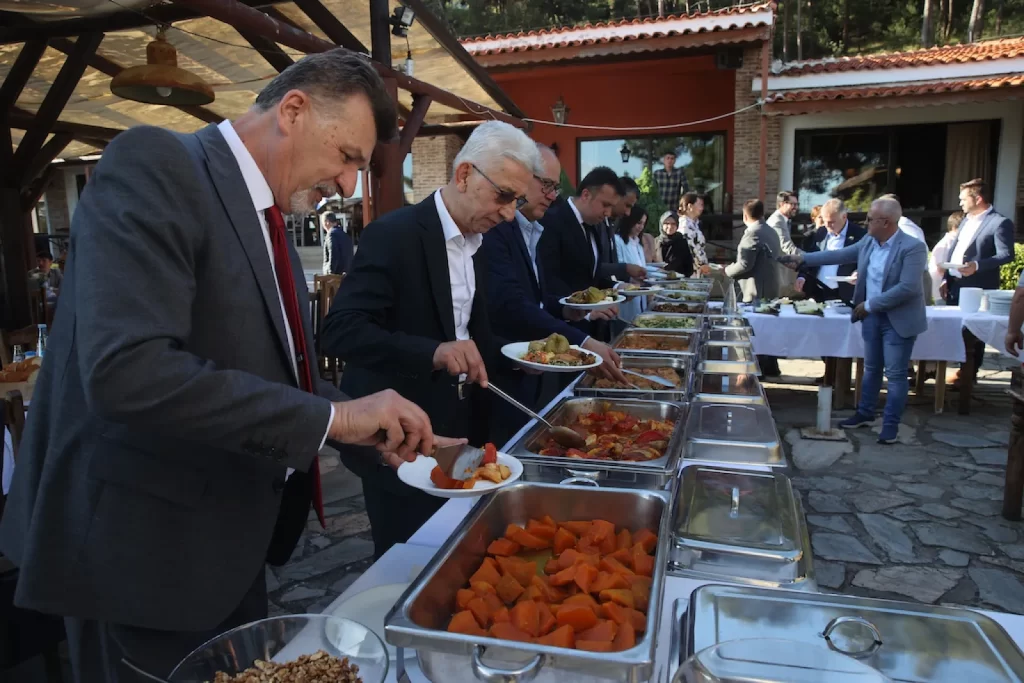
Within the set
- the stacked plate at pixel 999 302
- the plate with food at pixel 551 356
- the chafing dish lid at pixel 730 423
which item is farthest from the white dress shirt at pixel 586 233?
the stacked plate at pixel 999 302

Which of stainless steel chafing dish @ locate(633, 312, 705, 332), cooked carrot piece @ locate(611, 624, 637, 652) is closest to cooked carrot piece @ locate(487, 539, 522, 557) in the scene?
cooked carrot piece @ locate(611, 624, 637, 652)

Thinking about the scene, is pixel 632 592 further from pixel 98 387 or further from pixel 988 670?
pixel 98 387

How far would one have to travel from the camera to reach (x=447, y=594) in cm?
103

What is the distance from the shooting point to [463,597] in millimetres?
1007

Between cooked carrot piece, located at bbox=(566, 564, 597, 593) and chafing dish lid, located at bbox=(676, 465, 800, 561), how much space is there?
0.28m

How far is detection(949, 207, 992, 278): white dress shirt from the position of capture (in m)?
5.68

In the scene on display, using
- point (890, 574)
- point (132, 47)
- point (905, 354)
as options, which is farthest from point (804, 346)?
point (132, 47)

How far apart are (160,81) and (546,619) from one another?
380 cm

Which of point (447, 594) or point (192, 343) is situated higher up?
point (192, 343)

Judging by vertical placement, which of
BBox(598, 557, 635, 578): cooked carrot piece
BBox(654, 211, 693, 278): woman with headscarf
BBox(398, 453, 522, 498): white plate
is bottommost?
BBox(598, 557, 635, 578): cooked carrot piece

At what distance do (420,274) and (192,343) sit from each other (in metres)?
0.86

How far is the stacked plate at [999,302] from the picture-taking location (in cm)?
488

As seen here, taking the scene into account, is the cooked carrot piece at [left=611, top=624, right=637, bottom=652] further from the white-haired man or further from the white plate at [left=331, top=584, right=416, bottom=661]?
the white-haired man

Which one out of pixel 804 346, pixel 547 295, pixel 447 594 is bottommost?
pixel 804 346
